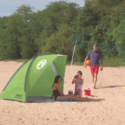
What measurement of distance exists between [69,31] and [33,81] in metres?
23.9

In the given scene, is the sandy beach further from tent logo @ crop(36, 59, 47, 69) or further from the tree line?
the tree line

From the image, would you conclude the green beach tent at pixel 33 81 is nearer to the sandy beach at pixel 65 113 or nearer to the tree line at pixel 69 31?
the sandy beach at pixel 65 113

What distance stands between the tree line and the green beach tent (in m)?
16.0

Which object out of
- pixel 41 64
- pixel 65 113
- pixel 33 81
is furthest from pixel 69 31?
pixel 65 113

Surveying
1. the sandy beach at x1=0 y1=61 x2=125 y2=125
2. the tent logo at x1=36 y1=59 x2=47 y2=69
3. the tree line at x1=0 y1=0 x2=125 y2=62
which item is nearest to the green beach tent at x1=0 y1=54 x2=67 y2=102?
the tent logo at x1=36 y1=59 x2=47 y2=69

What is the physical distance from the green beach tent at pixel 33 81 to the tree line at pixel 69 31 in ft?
52.5

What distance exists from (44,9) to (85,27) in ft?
51.2

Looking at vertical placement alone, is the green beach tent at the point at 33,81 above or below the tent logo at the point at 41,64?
below

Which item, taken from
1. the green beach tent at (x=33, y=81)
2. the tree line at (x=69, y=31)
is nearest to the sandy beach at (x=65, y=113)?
the green beach tent at (x=33, y=81)

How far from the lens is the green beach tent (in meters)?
8.17

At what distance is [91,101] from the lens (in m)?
8.17

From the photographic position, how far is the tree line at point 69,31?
86.9 feet

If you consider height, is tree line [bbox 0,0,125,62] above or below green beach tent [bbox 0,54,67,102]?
above

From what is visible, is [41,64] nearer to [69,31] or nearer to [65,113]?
[65,113]
